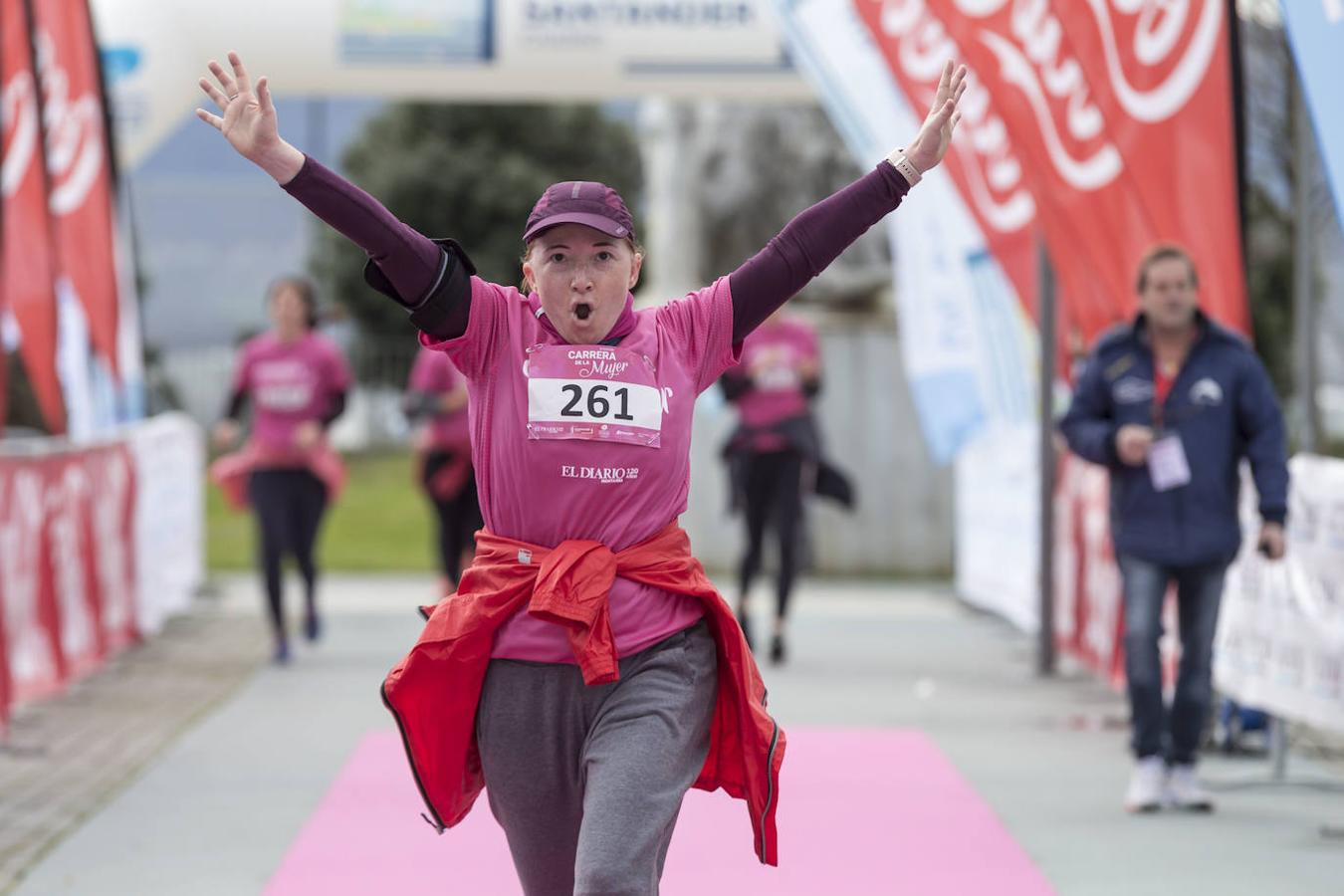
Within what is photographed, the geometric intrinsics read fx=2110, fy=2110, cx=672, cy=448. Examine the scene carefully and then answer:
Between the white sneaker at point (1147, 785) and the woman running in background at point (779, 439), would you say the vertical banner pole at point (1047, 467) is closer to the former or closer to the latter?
the woman running in background at point (779, 439)

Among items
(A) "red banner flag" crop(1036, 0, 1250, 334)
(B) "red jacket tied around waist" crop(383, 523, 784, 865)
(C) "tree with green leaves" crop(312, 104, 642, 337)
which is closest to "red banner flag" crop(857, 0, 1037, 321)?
(A) "red banner flag" crop(1036, 0, 1250, 334)

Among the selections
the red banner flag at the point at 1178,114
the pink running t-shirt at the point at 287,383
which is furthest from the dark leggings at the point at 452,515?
the red banner flag at the point at 1178,114

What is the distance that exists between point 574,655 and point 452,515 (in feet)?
26.0

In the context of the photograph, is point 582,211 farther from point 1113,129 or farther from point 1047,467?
point 1047,467

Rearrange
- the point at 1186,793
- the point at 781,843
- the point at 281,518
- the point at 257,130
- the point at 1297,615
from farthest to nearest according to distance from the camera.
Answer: the point at 281,518, the point at 1297,615, the point at 1186,793, the point at 781,843, the point at 257,130

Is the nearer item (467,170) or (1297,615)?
(1297,615)

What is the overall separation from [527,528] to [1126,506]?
3.72 metres

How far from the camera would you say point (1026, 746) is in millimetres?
8812

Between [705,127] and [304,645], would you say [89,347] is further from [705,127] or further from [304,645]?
[705,127]

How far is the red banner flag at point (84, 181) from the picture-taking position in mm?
12180

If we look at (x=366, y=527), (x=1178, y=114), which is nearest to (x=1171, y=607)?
(x=1178, y=114)

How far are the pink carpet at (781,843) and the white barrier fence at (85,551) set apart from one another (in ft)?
7.38

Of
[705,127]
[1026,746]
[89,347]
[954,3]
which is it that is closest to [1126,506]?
[1026,746]

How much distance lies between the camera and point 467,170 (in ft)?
117
